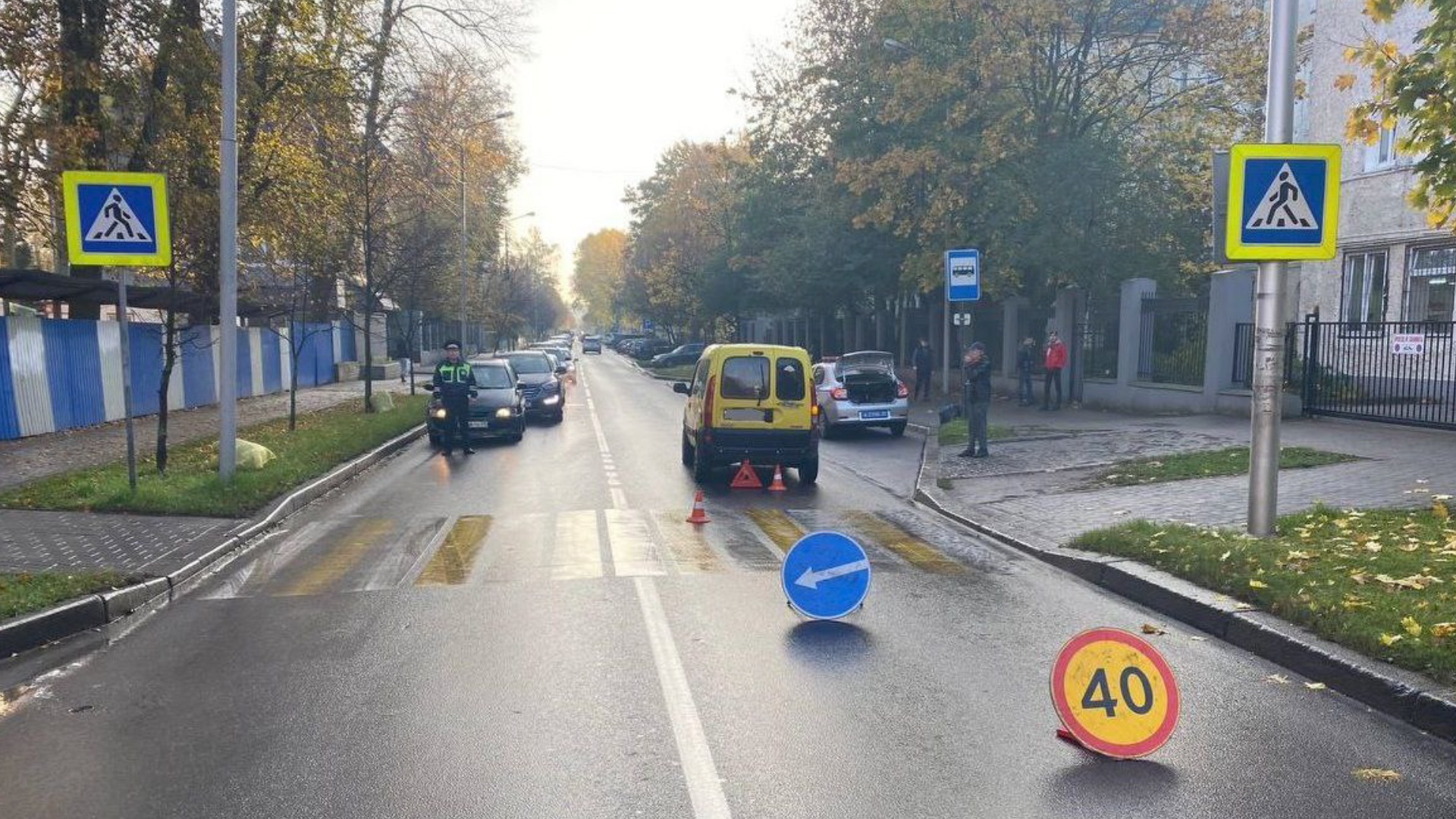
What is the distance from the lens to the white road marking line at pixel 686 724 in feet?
13.8

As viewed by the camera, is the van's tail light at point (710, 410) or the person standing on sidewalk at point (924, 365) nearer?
the van's tail light at point (710, 410)

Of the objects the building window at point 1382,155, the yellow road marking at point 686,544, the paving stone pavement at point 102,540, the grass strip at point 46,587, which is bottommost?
the yellow road marking at point 686,544

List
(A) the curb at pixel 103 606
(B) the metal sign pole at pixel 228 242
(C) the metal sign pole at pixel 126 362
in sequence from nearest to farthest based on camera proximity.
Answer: (A) the curb at pixel 103 606
(C) the metal sign pole at pixel 126 362
(B) the metal sign pole at pixel 228 242

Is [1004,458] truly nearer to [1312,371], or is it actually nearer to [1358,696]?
[1312,371]

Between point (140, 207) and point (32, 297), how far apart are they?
8781mm

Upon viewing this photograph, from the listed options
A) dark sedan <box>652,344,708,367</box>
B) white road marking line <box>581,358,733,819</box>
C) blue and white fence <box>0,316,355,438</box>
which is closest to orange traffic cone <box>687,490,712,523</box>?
white road marking line <box>581,358,733,819</box>

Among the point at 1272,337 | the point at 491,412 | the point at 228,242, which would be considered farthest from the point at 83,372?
the point at 1272,337

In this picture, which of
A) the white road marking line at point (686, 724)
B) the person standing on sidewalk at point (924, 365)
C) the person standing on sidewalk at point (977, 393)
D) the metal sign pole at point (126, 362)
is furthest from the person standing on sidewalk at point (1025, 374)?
the metal sign pole at point (126, 362)

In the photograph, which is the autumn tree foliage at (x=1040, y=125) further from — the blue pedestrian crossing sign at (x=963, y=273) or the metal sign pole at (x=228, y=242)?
the metal sign pole at (x=228, y=242)

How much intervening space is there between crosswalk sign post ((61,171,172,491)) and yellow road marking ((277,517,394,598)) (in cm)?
260

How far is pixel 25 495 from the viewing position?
11.3 metres

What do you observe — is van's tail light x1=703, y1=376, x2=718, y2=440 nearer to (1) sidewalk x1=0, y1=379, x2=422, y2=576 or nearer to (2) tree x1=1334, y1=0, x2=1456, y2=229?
(1) sidewalk x1=0, y1=379, x2=422, y2=576

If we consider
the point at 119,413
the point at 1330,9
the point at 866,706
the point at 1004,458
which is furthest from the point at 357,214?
the point at 1330,9

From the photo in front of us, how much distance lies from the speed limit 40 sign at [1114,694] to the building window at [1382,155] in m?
22.4
